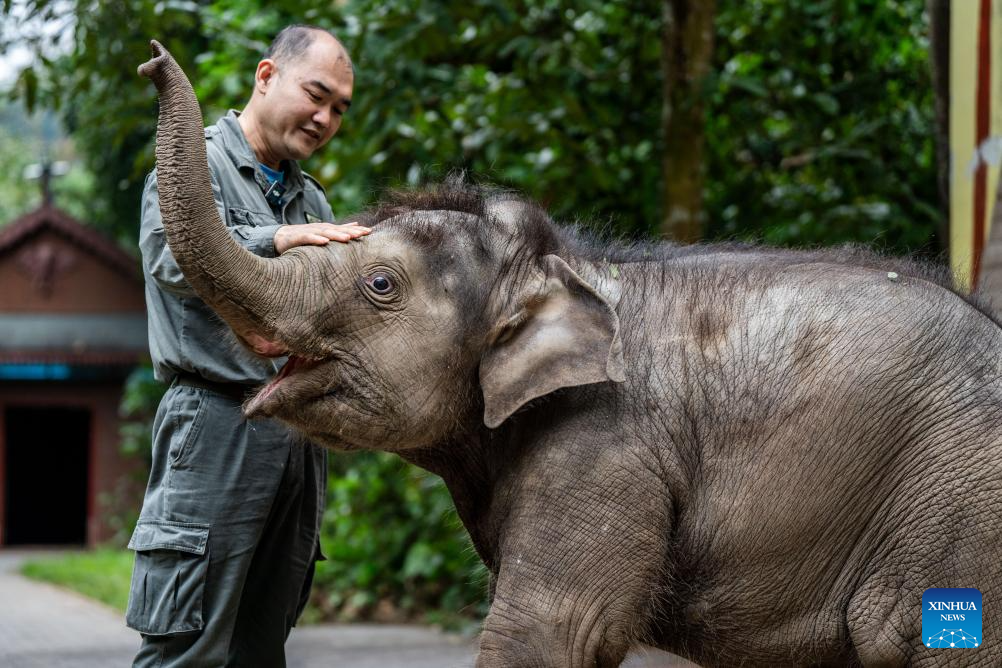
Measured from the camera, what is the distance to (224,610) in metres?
3.48

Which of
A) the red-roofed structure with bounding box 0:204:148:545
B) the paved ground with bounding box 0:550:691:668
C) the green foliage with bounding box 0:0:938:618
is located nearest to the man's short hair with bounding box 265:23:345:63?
the green foliage with bounding box 0:0:938:618

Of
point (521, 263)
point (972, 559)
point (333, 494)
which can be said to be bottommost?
point (333, 494)

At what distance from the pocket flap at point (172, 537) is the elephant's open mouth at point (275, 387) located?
1.50 ft

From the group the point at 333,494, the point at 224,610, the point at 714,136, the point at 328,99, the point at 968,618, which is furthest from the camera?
the point at 333,494

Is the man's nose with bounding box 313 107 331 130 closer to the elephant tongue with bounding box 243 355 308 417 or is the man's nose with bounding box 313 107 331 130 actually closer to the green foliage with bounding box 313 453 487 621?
the elephant tongue with bounding box 243 355 308 417

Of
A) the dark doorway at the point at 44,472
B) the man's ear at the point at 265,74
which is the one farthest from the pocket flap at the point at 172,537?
the dark doorway at the point at 44,472

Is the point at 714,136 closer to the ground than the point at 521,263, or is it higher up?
higher up

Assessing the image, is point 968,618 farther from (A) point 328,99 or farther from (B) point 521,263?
(A) point 328,99

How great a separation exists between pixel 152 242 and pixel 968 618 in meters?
2.31

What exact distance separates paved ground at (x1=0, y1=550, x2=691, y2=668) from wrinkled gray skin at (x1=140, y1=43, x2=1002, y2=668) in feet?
8.68

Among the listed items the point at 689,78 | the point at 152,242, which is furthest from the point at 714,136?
the point at 152,242

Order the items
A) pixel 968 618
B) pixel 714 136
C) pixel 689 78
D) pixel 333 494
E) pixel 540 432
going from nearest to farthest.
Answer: pixel 968 618, pixel 540 432, pixel 689 78, pixel 714 136, pixel 333 494

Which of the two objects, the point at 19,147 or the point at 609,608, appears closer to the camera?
the point at 609,608

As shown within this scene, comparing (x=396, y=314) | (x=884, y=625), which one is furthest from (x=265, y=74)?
(x=884, y=625)
